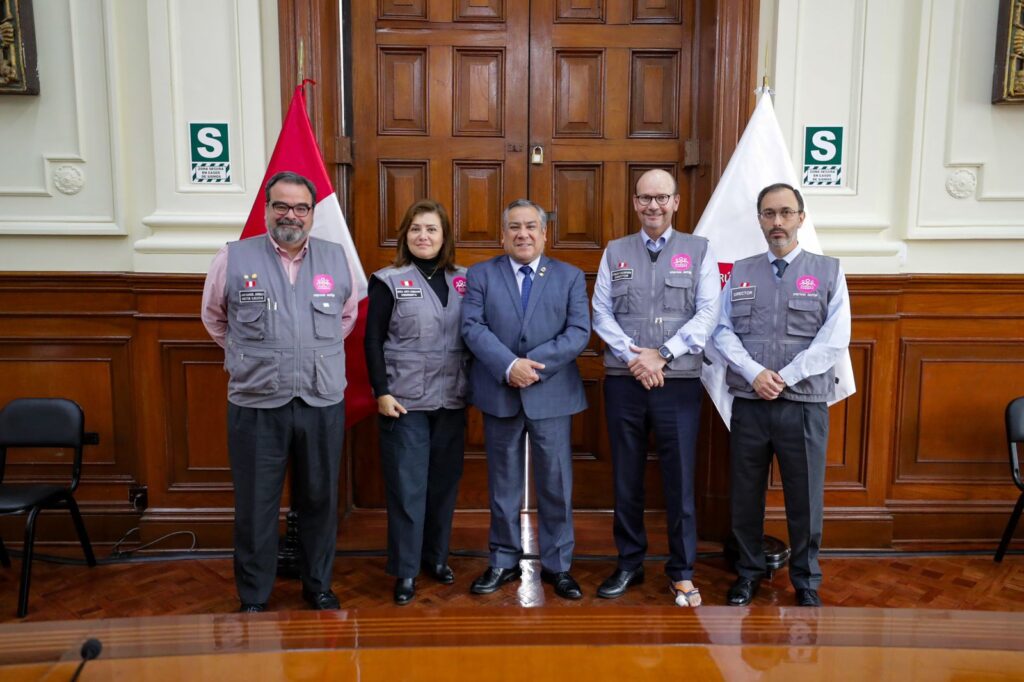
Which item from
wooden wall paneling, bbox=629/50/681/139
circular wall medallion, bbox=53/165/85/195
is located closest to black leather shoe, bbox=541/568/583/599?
wooden wall paneling, bbox=629/50/681/139

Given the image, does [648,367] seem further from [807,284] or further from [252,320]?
[252,320]

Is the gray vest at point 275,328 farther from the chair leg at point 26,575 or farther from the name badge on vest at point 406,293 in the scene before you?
the chair leg at point 26,575

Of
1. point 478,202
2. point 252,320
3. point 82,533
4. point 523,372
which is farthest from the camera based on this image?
point 478,202

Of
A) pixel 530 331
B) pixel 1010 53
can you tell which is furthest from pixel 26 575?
pixel 1010 53

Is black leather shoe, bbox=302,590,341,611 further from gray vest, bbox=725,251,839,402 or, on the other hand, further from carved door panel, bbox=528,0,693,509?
gray vest, bbox=725,251,839,402

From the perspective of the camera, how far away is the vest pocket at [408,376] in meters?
2.60

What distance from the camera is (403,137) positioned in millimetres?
3297

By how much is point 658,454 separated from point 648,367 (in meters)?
0.36

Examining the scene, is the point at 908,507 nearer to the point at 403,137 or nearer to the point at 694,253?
the point at 694,253

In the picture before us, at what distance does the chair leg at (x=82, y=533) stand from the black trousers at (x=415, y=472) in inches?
50.5

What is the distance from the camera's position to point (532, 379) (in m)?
2.49

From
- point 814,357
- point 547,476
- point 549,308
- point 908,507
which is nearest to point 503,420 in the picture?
point 547,476

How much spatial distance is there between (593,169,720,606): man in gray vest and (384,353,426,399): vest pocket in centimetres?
67

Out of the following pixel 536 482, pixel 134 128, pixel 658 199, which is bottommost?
pixel 536 482
